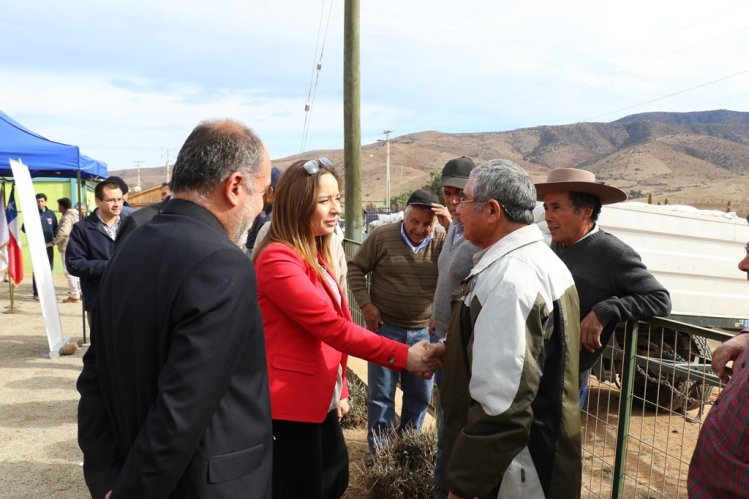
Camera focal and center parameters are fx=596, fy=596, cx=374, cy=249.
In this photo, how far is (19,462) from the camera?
4.20 meters

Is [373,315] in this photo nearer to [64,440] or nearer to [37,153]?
[64,440]

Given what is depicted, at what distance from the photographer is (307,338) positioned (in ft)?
7.82

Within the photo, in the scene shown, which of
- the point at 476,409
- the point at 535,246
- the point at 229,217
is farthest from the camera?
the point at 535,246

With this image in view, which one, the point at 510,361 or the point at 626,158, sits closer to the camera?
the point at 510,361

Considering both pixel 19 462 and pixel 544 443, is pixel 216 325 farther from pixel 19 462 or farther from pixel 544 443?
pixel 19 462

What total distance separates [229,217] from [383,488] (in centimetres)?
243

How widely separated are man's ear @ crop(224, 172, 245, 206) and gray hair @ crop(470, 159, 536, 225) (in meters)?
0.87

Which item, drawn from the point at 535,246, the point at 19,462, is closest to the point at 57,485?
the point at 19,462

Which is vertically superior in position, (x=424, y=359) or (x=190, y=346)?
(x=190, y=346)

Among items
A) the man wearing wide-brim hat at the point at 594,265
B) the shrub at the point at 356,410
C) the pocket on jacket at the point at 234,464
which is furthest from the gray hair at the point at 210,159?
the shrub at the point at 356,410

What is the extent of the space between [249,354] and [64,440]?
12.8ft

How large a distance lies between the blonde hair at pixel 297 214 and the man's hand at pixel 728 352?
1.51 metres

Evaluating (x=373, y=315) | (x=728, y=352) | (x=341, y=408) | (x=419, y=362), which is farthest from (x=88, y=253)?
(x=728, y=352)

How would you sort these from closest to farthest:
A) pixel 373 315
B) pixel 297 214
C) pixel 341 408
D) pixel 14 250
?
pixel 297 214 → pixel 341 408 → pixel 373 315 → pixel 14 250
